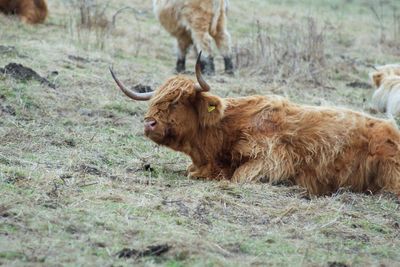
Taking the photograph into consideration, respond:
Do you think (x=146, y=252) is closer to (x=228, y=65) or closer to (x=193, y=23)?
(x=193, y=23)

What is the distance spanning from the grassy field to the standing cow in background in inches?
12.5

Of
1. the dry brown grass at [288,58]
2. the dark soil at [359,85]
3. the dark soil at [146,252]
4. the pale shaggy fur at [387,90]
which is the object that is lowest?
the dark soil at [359,85]

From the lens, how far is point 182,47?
12375mm

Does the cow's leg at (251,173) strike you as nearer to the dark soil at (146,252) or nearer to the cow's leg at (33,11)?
the dark soil at (146,252)

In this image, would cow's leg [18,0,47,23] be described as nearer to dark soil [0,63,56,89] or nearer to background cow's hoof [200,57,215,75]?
background cow's hoof [200,57,215,75]

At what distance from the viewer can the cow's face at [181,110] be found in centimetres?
618

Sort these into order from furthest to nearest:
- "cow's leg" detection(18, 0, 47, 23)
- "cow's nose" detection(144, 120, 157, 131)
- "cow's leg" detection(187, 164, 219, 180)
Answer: "cow's leg" detection(18, 0, 47, 23), "cow's leg" detection(187, 164, 219, 180), "cow's nose" detection(144, 120, 157, 131)

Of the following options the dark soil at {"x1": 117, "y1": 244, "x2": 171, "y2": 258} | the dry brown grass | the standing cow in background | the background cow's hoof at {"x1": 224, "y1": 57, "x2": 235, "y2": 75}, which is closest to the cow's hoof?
the standing cow in background

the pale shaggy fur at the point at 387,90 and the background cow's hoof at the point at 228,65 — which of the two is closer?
the pale shaggy fur at the point at 387,90

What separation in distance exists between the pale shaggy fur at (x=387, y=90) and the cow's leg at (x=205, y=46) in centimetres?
231

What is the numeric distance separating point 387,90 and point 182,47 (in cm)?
306

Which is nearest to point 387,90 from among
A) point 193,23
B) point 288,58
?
point 288,58

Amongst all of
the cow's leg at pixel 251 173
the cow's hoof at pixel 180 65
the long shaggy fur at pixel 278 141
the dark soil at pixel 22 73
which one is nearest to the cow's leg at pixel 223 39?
the cow's hoof at pixel 180 65

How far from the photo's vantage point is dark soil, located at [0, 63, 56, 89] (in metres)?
9.16
